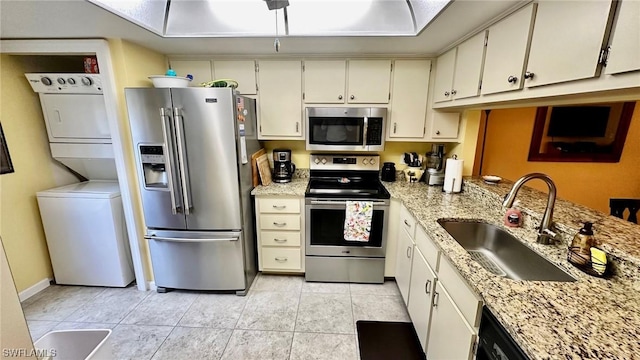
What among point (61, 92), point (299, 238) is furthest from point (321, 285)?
point (61, 92)

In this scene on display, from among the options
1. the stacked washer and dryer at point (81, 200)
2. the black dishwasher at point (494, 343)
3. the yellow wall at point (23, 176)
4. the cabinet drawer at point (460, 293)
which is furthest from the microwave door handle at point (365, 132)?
the yellow wall at point (23, 176)

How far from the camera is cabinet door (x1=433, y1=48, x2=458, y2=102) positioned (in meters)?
2.04

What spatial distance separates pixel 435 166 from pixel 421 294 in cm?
137

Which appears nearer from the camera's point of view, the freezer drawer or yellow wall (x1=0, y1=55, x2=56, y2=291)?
yellow wall (x1=0, y1=55, x2=56, y2=291)

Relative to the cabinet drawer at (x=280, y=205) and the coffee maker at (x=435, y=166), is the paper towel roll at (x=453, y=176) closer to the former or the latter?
the coffee maker at (x=435, y=166)

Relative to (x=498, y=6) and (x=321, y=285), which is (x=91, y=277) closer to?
(x=321, y=285)

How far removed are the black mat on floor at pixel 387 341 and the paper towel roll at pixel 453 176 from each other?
1207 millimetres

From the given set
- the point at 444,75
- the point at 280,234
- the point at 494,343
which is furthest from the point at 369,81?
the point at 494,343

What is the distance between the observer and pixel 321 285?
2447mm

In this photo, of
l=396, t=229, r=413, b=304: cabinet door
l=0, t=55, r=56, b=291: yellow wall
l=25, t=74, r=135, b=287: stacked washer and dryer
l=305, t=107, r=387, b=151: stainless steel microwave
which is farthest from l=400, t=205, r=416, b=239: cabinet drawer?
l=0, t=55, r=56, b=291: yellow wall

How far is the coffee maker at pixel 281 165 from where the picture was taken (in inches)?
102

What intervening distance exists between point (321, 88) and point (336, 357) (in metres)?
2.20

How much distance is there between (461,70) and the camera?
189 cm

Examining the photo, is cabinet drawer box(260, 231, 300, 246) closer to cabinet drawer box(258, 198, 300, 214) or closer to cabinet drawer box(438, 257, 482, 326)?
cabinet drawer box(258, 198, 300, 214)
